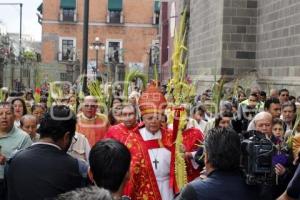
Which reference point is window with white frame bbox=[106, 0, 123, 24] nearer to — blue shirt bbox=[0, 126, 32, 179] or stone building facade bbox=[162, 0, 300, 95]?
stone building facade bbox=[162, 0, 300, 95]

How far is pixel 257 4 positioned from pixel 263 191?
14947mm

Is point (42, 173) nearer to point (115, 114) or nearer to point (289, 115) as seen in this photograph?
point (115, 114)

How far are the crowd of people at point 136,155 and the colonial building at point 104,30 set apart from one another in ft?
132

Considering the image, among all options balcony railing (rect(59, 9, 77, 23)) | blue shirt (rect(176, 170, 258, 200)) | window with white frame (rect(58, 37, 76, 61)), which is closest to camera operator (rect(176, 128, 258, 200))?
blue shirt (rect(176, 170, 258, 200))

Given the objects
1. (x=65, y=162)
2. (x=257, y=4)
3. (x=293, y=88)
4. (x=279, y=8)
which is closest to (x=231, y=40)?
(x=257, y=4)

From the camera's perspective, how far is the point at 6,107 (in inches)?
224

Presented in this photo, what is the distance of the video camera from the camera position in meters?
3.32

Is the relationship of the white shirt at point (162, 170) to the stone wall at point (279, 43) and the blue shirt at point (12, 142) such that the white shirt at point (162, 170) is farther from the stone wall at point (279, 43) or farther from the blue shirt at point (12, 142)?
the stone wall at point (279, 43)

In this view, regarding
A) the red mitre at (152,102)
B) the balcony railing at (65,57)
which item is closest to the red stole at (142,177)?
the red mitre at (152,102)

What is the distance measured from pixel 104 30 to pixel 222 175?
46.9 m

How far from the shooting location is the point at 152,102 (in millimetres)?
5336

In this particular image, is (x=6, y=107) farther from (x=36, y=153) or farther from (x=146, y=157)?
(x=36, y=153)

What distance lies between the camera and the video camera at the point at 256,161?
3.32m

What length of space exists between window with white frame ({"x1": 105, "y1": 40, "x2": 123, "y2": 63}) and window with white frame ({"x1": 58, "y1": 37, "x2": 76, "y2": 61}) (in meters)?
2.66
